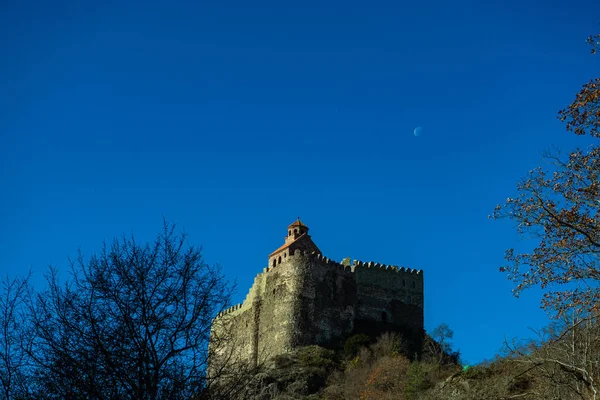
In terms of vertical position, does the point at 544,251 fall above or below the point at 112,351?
above

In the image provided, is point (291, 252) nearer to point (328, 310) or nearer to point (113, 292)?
point (328, 310)

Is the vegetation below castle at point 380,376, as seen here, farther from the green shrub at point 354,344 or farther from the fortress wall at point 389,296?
the fortress wall at point 389,296

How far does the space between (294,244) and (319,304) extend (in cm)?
891

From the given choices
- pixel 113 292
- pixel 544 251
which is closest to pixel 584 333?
pixel 544 251

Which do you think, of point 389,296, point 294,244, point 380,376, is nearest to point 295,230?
point 294,244

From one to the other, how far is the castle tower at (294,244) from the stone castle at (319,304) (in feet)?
0.67

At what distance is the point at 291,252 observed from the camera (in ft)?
225

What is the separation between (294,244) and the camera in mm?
71188

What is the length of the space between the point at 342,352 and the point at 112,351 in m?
45.6

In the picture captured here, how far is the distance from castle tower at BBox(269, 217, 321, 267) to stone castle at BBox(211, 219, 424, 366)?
0.20 metres

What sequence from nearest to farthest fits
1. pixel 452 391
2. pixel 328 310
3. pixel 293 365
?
1. pixel 452 391
2. pixel 293 365
3. pixel 328 310

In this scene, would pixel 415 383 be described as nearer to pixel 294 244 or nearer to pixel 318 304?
pixel 318 304

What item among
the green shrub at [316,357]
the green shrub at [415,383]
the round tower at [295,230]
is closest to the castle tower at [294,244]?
the round tower at [295,230]

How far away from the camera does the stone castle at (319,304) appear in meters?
63.0
